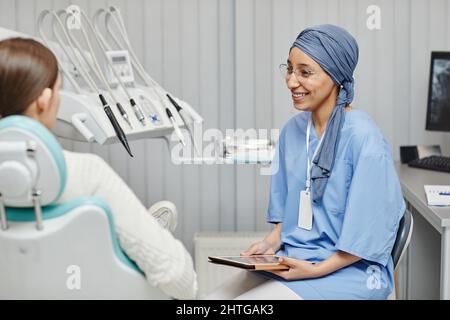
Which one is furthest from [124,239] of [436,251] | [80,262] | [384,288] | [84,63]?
[436,251]

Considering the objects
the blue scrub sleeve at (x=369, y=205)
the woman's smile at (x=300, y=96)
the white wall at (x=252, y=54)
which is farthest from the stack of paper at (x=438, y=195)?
the white wall at (x=252, y=54)

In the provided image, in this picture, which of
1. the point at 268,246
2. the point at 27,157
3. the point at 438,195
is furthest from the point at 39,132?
the point at 438,195

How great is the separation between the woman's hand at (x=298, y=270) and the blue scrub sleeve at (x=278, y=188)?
→ 29cm

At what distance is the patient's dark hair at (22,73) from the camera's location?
3.98 ft

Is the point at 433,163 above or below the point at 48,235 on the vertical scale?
below

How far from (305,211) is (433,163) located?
1.18 meters

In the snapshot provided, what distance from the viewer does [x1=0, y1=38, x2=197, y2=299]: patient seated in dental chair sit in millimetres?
1224

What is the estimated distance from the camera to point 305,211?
1.80m

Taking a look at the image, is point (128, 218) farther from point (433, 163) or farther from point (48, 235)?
point (433, 163)

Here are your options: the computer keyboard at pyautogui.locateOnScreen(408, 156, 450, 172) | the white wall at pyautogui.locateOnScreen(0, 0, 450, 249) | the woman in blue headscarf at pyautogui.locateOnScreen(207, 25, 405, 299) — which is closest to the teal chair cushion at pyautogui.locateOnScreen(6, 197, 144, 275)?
the woman in blue headscarf at pyautogui.locateOnScreen(207, 25, 405, 299)

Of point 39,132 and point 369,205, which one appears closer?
point 39,132

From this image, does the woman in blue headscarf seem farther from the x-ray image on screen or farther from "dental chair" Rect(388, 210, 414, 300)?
the x-ray image on screen

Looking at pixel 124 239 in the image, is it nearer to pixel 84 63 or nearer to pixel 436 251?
pixel 84 63

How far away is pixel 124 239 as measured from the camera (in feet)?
4.11
